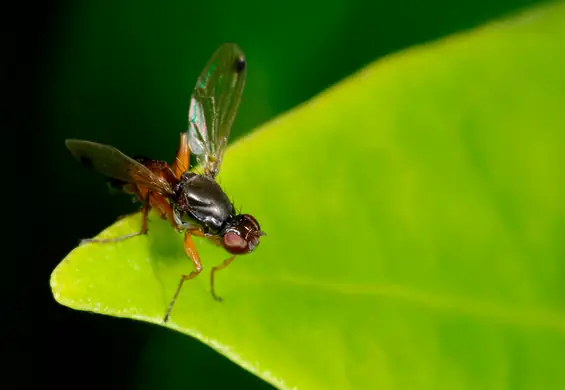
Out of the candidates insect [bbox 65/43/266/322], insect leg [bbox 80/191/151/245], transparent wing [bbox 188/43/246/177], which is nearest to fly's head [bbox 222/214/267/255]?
insect [bbox 65/43/266/322]

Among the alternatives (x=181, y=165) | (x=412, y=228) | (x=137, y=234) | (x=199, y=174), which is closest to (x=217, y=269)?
(x=137, y=234)

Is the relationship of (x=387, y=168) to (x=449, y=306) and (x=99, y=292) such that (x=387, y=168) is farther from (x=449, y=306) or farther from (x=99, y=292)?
(x=99, y=292)

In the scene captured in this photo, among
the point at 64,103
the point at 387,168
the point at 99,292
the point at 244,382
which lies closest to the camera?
the point at 99,292

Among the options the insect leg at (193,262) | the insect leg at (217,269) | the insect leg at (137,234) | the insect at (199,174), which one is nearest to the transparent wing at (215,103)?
the insect at (199,174)

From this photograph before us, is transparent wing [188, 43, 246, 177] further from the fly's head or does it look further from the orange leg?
the fly's head

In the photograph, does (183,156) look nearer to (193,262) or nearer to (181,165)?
(181,165)

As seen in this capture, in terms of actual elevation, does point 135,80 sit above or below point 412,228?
above

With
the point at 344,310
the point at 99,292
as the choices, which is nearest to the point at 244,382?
the point at 344,310
